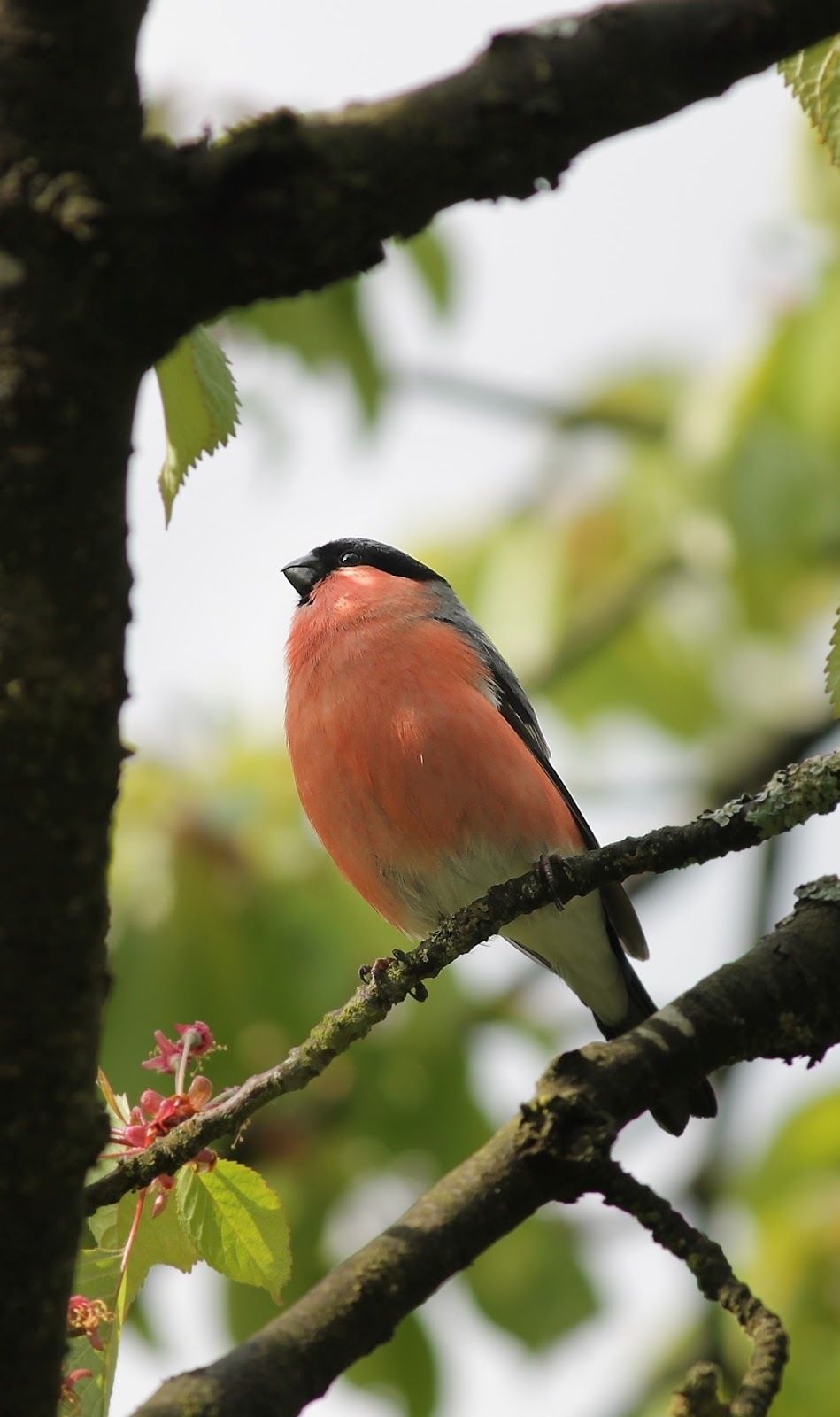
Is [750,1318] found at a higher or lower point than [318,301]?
lower

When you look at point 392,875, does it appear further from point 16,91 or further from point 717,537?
point 16,91

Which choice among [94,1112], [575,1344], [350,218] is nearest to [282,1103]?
[575,1344]

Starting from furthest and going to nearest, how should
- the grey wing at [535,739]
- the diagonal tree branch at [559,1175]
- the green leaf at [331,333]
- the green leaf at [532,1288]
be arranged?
the green leaf at [532,1288]
the green leaf at [331,333]
the grey wing at [535,739]
the diagonal tree branch at [559,1175]

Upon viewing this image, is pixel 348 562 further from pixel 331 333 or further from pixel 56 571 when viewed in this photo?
pixel 56 571

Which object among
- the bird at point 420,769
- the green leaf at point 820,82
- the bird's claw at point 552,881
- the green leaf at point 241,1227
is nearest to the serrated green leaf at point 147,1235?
the green leaf at point 241,1227

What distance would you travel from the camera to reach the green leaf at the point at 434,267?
6.56 metres

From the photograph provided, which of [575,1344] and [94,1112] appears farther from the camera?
[575,1344]

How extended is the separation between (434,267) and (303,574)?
4.96 feet

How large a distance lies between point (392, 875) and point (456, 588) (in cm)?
308

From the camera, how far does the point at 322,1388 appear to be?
2.34 metres

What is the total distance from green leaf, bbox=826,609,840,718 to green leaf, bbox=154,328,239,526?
1.13m

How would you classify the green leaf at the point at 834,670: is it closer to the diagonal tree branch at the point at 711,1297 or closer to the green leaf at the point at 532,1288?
the diagonal tree branch at the point at 711,1297

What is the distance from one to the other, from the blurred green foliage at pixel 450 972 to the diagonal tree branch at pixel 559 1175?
276 centimetres

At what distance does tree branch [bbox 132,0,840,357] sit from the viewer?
166 centimetres
